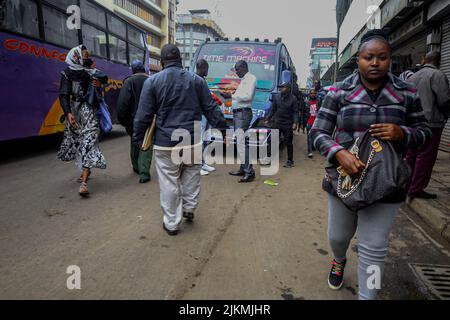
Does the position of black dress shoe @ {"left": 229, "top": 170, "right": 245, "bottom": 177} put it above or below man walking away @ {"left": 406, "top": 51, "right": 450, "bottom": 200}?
below

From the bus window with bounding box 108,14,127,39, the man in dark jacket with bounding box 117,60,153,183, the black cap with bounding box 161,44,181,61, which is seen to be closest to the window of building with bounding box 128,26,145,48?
the bus window with bounding box 108,14,127,39

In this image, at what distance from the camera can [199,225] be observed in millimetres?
3555

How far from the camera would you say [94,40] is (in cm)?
930

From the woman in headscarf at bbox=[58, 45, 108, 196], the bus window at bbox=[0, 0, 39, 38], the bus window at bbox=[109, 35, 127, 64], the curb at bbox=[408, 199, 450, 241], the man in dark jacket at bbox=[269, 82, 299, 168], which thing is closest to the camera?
the curb at bbox=[408, 199, 450, 241]

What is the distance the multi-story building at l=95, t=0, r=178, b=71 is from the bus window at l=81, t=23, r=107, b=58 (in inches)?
1024

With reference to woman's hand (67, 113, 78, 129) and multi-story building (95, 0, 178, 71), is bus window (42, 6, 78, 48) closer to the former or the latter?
woman's hand (67, 113, 78, 129)

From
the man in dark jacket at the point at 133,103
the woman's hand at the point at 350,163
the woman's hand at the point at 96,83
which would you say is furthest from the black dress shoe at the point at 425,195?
the woman's hand at the point at 96,83

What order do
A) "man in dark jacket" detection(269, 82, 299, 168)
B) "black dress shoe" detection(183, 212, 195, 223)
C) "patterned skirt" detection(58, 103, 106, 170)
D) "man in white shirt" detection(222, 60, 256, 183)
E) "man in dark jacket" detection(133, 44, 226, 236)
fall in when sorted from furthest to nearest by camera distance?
"man in dark jacket" detection(269, 82, 299, 168) → "man in white shirt" detection(222, 60, 256, 183) → "patterned skirt" detection(58, 103, 106, 170) → "black dress shoe" detection(183, 212, 195, 223) → "man in dark jacket" detection(133, 44, 226, 236)

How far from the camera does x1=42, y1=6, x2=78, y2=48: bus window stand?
7.29m

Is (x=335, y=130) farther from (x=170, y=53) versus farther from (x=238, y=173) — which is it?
(x=238, y=173)

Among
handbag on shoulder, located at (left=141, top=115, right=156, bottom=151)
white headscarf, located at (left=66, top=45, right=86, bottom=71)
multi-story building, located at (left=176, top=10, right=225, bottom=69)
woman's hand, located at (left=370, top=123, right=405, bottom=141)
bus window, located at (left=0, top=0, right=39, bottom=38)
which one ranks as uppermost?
multi-story building, located at (left=176, top=10, right=225, bottom=69)

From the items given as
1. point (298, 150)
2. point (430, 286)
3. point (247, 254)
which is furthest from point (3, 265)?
point (298, 150)

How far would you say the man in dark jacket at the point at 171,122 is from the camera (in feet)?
10.6

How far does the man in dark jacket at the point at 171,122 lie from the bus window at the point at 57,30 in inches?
216
